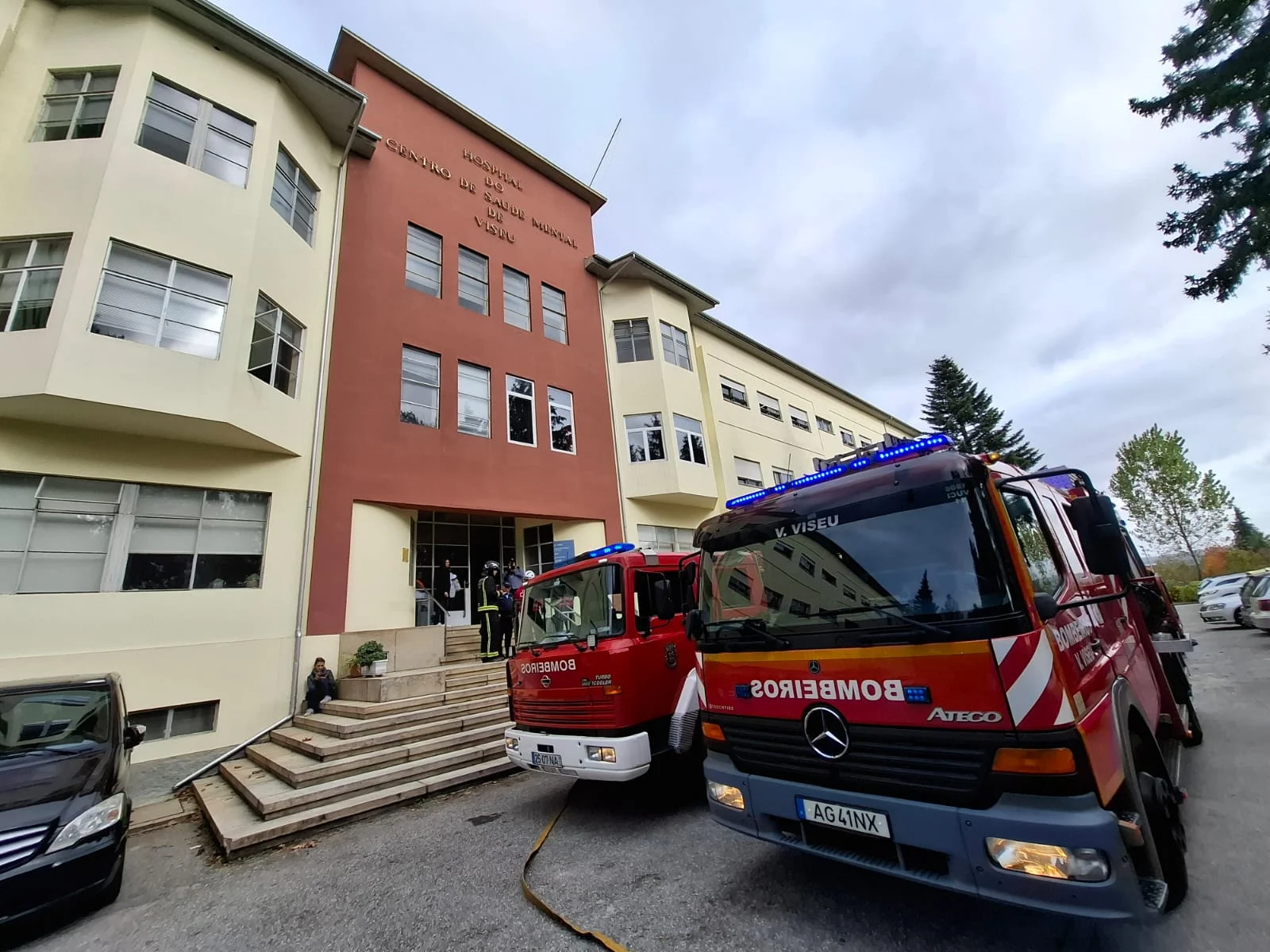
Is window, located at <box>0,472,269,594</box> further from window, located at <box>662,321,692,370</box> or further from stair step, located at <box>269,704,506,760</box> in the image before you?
window, located at <box>662,321,692,370</box>

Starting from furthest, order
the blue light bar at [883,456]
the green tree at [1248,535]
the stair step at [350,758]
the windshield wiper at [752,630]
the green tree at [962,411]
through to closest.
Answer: the green tree at [1248,535], the green tree at [962,411], the stair step at [350,758], the blue light bar at [883,456], the windshield wiper at [752,630]

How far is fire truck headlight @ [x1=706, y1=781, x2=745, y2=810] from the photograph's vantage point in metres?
3.23

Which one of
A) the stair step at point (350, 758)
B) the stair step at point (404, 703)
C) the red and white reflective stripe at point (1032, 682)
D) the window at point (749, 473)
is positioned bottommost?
the stair step at point (350, 758)

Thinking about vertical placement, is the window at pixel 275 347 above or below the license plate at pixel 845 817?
above

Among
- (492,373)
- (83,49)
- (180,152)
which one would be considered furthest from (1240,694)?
(83,49)

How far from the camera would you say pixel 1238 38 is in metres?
10.3

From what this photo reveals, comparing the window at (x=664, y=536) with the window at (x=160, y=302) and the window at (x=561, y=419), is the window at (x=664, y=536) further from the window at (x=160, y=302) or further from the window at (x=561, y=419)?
the window at (x=160, y=302)

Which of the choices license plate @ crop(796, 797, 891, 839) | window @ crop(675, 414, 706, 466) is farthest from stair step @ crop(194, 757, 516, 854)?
window @ crop(675, 414, 706, 466)

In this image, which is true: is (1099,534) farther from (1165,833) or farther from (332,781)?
(332,781)

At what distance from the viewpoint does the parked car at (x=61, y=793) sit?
382 centimetres

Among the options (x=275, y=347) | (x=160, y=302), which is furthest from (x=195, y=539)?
(x=160, y=302)

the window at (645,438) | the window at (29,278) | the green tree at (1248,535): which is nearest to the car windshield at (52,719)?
the window at (29,278)

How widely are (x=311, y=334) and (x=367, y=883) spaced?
9.88m

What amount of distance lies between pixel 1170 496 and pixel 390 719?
48631mm
